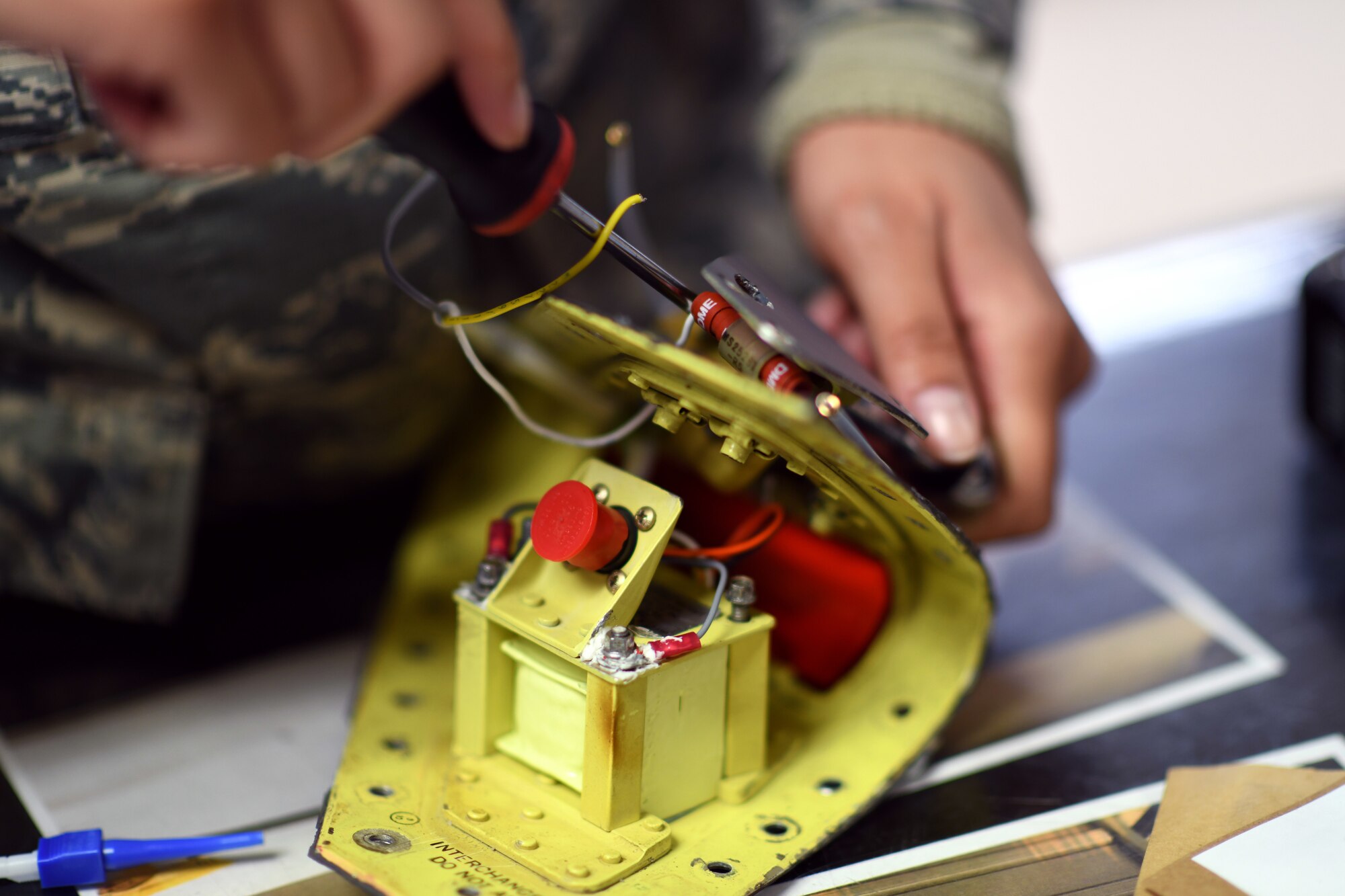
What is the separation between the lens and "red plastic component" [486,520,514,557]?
533mm

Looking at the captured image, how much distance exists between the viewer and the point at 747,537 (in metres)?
0.56

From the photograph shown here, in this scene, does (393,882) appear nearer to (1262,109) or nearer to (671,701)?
(671,701)

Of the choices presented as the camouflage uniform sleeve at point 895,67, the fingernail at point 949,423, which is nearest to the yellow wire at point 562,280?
the fingernail at point 949,423

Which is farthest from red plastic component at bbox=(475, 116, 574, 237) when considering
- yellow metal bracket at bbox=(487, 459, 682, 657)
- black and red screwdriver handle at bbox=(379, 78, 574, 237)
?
yellow metal bracket at bbox=(487, 459, 682, 657)

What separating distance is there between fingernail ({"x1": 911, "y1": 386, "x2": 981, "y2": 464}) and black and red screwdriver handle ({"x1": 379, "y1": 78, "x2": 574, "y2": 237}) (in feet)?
0.83

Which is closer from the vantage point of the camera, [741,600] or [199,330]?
[741,600]

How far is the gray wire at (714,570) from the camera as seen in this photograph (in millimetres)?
479

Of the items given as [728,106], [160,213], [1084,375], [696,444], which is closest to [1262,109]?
[728,106]

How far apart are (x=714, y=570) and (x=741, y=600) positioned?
4 cm

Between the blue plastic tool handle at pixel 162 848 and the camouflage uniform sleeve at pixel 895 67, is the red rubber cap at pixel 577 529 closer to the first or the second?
the blue plastic tool handle at pixel 162 848

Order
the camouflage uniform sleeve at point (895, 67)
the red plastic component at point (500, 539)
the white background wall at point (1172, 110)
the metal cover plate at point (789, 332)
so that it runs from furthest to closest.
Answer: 1. the white background wall at point (1172, 110)
2. the camouflage uniform sleeve at point (895, 67)
3. the red plastic component at point (500, 539)
4. the metal cover plate at point (789, 332)

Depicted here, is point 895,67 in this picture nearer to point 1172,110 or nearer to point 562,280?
point 562,280

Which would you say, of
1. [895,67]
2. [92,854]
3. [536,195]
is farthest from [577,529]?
[895,67]

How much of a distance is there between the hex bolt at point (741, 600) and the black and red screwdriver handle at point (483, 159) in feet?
0.61
